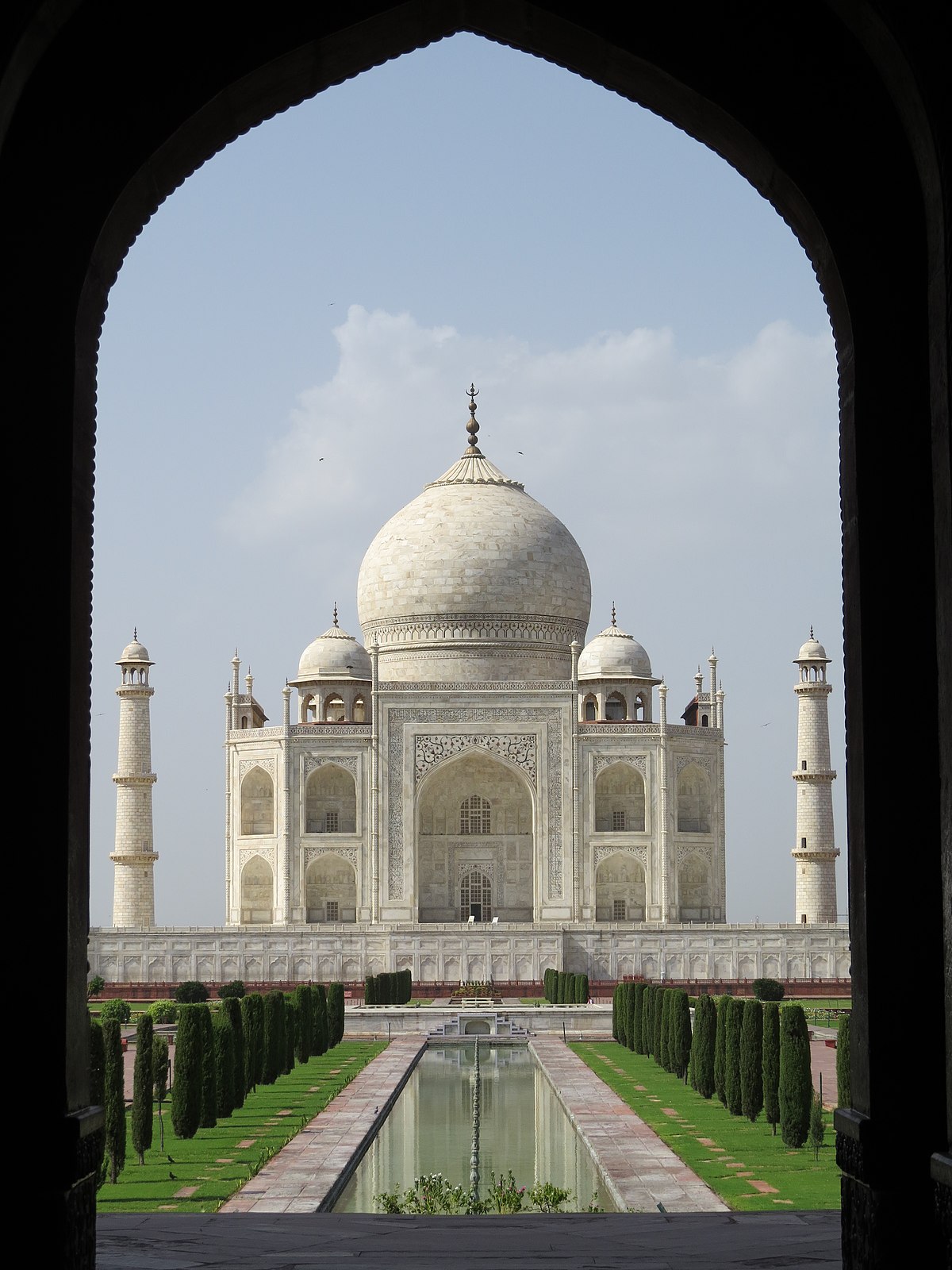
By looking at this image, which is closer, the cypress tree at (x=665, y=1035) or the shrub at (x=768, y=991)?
the cypress tree at (x=665, y=1035)

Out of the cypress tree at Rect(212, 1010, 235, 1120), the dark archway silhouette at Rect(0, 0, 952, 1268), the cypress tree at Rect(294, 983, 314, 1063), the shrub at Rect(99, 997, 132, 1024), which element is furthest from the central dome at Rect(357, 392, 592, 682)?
the dark archway silhouette at Rect(0, 0, 952, 1268)

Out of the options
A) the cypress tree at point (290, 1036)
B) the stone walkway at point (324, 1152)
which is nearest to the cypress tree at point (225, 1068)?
the stone walkway at point (324, 1152)

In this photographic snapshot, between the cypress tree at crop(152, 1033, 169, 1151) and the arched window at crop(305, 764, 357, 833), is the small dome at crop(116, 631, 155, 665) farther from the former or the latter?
the cypress tree at crop(152, 1033, 169, 1151)

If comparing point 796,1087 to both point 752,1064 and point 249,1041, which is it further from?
point 249,1041

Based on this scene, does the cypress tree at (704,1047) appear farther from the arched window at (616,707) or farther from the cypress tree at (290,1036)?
the arched window at (616,707)

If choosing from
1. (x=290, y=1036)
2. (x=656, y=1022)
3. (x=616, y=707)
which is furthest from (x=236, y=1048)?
(x=616, y=707)

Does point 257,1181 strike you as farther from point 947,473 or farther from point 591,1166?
point 947,473

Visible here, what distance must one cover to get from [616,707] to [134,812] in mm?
8759

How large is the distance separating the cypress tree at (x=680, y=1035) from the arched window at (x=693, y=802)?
14935mm

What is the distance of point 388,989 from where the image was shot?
70.9ft

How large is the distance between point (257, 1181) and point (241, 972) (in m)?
15.2

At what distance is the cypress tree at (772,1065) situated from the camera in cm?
1122

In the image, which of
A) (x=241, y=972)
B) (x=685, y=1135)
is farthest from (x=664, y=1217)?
(x=241, y=972)

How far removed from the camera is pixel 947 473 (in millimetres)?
3852
